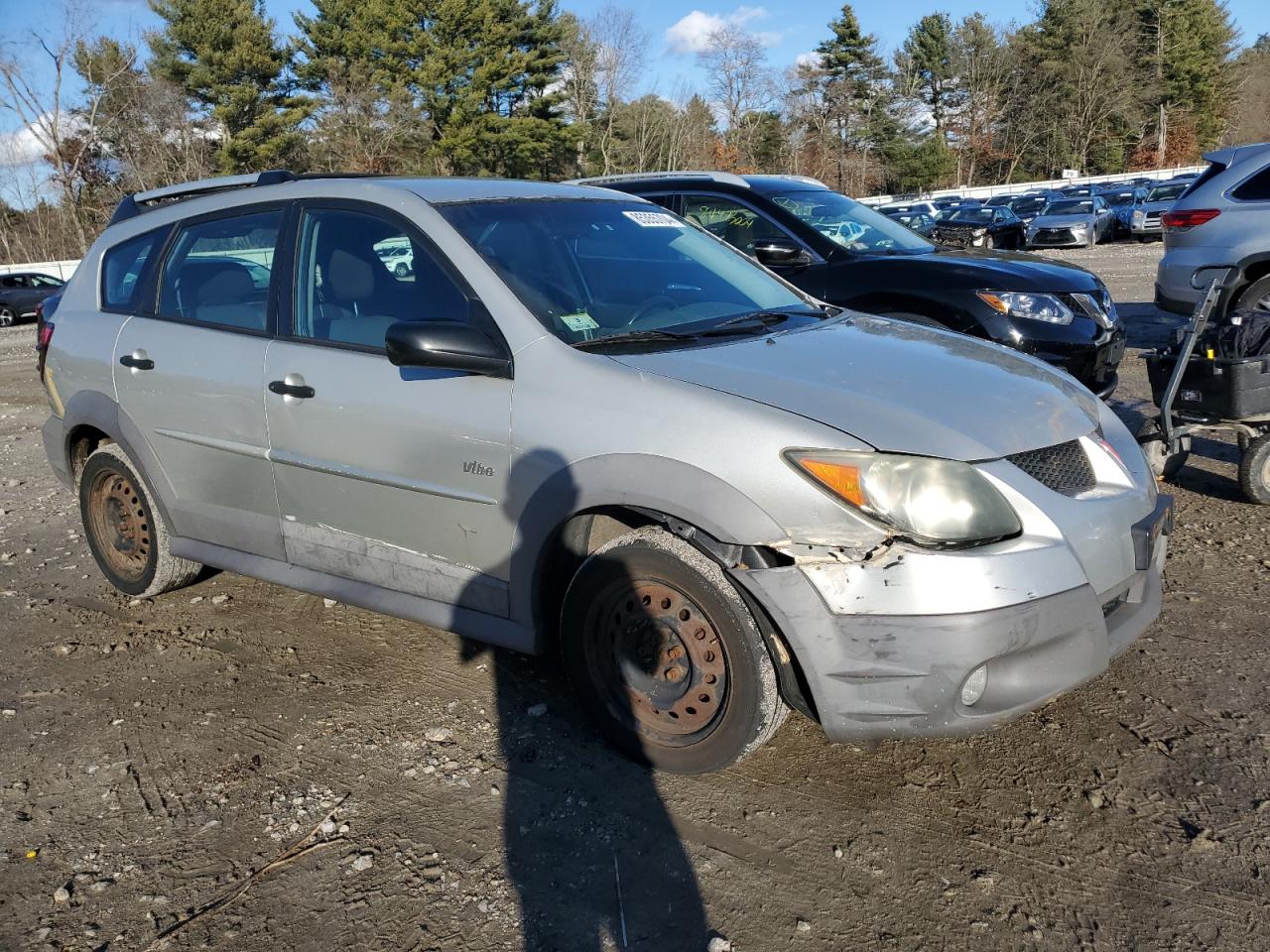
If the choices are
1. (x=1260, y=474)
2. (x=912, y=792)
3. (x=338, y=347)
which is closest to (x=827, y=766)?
(x=912, y=792)

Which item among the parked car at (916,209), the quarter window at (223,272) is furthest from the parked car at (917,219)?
the quarter window at (223,272)

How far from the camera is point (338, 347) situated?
3693mm

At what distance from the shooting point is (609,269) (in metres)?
3.79

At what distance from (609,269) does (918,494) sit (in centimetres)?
161

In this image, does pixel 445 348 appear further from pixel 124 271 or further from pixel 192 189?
pixel 124 271

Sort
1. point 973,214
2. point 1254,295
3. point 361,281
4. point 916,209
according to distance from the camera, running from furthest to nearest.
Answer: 1. point 916,209
2. point 973,214
3. point 1254,295
4. point 361,281

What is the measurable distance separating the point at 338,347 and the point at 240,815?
1.62 meters

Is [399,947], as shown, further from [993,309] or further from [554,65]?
[554,65]

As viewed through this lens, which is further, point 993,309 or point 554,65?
point 554,65

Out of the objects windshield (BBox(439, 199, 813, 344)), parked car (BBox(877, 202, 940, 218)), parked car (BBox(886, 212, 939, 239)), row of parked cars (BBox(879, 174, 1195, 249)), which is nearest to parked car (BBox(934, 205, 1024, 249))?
row of parked cars (BBox(879, 174, 1195, 249))

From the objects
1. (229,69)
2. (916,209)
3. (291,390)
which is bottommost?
(291,390)

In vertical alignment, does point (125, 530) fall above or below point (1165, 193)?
below

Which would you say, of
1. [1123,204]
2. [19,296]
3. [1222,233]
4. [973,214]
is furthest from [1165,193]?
[19,296]

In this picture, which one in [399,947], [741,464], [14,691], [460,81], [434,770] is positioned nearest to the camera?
[399,947]
